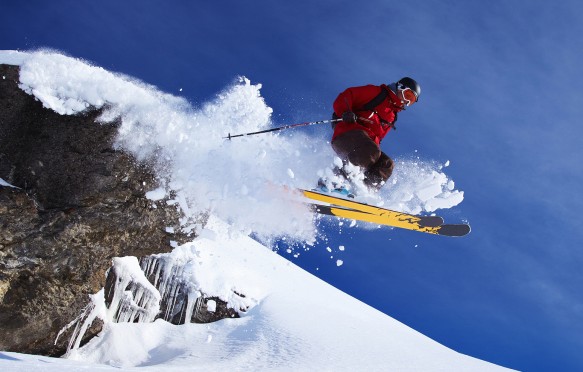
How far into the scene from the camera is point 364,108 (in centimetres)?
731

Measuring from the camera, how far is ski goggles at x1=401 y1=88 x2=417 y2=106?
23.6 ft

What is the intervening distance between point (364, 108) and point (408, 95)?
681 millimetres

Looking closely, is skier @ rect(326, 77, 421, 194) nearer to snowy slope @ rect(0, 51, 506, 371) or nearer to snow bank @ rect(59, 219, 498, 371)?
snowy slope @ rect(0, 51, 506, 371)

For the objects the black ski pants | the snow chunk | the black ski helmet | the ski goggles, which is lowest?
the snow chunk

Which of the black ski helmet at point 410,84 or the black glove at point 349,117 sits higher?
the black ski helmet at point 410,84

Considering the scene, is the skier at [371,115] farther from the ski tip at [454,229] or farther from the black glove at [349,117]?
the ski tip at [454,229]

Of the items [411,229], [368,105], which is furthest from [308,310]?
[368,105]

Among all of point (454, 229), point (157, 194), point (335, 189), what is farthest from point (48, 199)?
point (454, 229)

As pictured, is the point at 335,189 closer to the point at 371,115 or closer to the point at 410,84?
the point at 371,115

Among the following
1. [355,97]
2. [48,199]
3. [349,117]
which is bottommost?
[48,199]

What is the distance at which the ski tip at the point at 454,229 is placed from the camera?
A: 7691mm

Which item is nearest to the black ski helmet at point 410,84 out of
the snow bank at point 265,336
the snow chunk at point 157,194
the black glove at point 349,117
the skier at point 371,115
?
the skier at point 371,115

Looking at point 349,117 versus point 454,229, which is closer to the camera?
point 349,117

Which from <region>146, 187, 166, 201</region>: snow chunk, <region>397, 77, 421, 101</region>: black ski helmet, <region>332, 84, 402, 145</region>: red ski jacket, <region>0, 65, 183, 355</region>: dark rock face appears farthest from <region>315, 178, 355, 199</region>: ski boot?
<region>0, 65, 183, 355</region>: dark rock face
